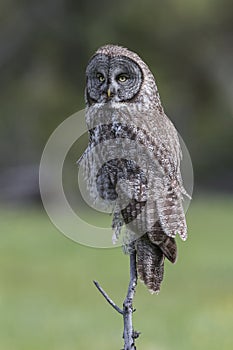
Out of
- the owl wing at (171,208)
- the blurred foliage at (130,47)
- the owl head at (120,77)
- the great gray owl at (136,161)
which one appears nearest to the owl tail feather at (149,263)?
the great gray owl at (136,161)

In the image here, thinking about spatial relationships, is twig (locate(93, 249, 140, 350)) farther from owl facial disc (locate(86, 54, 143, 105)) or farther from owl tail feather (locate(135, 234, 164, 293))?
owl facial disc (locate(86, 54, 143, 105))

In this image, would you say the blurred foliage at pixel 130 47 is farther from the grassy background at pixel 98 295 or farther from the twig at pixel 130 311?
the twig at pixel 130 311

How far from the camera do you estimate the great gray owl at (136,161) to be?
5.18m

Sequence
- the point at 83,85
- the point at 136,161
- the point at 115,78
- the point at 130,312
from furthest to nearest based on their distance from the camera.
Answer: the point at 83,85
the point at 115,78
the point at 136,161
the point at 130,312

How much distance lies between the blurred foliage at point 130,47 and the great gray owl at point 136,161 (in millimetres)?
20813

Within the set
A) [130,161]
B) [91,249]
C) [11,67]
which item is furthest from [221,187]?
[130,161]

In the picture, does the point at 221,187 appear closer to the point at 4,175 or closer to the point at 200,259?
the point at 4,175

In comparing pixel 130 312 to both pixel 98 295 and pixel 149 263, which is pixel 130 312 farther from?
pixel 98 295

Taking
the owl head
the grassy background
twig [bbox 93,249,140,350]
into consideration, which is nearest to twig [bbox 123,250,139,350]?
twig [bbox 93,249,140,350]

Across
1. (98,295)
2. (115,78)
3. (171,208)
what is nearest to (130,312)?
(171,208)

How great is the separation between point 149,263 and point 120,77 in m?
0.97

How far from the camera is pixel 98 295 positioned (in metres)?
12.2

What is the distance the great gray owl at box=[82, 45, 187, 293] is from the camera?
5176 mm

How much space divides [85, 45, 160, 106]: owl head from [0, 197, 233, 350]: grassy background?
365cm
